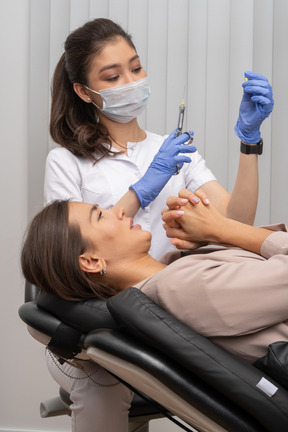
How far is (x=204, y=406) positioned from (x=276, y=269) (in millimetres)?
288

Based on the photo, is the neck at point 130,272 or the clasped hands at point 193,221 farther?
the clasped hands at point 193,221

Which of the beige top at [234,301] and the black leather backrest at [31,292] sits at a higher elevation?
the beige top at [234,301]

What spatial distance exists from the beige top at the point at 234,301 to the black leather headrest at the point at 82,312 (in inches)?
5.2

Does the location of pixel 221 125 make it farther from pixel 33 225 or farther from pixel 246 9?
pixel 33 225

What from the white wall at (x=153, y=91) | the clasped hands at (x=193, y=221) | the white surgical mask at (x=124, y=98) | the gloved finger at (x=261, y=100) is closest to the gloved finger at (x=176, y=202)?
the clasped hands at (x=193, y=221)

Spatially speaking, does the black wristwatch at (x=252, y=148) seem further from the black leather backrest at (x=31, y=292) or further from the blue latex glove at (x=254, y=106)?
the black leather backrest at (x=31, y=292)

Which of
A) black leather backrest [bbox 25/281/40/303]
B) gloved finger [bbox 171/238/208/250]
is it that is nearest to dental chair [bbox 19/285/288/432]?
gloved finger [bbox 171/238/208/250]

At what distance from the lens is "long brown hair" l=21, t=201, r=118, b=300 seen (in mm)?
1341

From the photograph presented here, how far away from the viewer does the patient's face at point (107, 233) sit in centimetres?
139

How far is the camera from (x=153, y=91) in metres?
2.48

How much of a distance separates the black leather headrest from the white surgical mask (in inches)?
30.2

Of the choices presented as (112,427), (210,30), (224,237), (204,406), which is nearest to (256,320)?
(204,406)

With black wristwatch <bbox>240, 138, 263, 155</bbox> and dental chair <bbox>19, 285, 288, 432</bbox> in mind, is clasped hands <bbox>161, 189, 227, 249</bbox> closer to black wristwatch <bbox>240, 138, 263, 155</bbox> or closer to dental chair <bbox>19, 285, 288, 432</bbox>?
black wristwatch <bbox>240, 138, 263, 155</bbox>

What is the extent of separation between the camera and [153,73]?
97.3 inches
